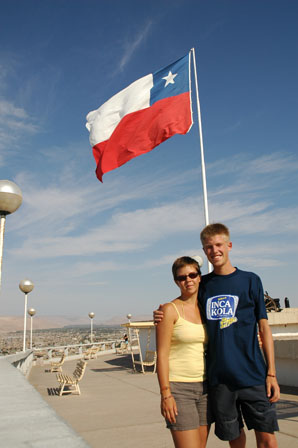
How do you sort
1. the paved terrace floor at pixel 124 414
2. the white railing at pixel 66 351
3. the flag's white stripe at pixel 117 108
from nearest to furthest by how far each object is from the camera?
the paved terrace floor at pixel 124 414 < the flag's white stripe at pixel 117 108 < the white railing at pixel 66 351

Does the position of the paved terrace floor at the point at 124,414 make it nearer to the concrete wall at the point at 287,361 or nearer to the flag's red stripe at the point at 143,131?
the concrete wall at the point at 287,361

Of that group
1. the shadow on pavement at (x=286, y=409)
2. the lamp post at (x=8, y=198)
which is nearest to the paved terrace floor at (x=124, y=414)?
the shadow on pavement at (x=286, y=409)

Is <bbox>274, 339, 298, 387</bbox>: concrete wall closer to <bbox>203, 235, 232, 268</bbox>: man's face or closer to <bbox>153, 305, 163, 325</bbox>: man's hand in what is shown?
<bbox>203, 235, 232, 268</bbox>: man's face

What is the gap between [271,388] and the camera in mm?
2523

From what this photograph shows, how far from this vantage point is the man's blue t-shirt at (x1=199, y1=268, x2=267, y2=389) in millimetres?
2510

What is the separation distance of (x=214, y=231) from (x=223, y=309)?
594 millimetres

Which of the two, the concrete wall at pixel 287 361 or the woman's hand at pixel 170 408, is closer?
the woman's hand at pixel 170 408

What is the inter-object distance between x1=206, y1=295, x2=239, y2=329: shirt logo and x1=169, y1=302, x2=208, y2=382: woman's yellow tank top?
15 centimetres

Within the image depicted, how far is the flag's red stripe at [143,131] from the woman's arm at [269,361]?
221 inches

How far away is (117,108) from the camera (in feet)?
28.8

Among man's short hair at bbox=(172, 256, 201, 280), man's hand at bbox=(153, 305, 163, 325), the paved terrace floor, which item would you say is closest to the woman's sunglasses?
man's short hair at bbox=(172, 256, 201, 280)

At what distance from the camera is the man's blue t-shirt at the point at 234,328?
2.51 metres

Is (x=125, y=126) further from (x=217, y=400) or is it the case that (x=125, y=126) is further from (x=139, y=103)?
(x=217, y=400)

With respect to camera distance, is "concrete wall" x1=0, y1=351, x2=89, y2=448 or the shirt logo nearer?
"concrete wall" x1=0, y1=351, x2=89, y2=448
